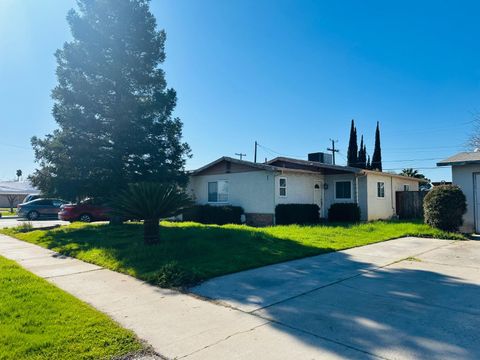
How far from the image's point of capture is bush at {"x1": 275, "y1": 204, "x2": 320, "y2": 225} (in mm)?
17016

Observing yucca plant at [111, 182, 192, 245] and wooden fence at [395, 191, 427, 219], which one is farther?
wooden fence at [395, 191, 427, 219]

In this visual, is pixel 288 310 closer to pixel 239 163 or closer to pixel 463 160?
pixel 463 160

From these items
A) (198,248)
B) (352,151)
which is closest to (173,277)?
(198,248)

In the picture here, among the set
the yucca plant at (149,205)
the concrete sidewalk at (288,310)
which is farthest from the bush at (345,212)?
the yucca plant at (149,205)

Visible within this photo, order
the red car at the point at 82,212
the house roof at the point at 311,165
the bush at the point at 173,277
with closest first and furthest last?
the bush at the point at 173,277 < the house roof at the point at 311,165 < the red car at the point at 82,212

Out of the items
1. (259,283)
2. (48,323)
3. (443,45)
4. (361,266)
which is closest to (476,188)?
(443,45)

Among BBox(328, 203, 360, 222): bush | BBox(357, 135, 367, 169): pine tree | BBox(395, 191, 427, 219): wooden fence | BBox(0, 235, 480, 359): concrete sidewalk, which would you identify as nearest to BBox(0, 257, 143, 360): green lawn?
BBox(0, 235, 480, 359): concrete sidewalk

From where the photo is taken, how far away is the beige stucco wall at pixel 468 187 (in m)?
13.1

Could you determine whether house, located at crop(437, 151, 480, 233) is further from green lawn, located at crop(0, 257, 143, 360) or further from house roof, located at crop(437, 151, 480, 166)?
green lawn, located at crop(0, 257, 143, 360)

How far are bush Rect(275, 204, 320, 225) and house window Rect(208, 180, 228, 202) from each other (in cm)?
385

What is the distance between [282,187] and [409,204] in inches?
392

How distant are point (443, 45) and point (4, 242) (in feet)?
64.6

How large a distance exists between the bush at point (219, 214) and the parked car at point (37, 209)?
1269cm

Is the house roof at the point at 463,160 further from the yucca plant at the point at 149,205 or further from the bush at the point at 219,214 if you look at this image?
the yucca plant at the point at 149,205
